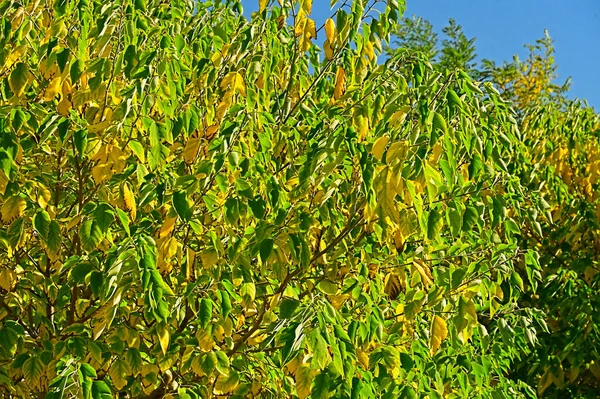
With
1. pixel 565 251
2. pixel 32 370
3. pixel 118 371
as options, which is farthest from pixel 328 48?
pixel 565 251

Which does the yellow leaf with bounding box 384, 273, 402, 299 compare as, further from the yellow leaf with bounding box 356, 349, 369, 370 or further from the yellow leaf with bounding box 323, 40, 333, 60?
the yellow leaf with bounding box 323, 40, 333, 60

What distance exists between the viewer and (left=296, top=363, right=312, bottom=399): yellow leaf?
2469 millimetres

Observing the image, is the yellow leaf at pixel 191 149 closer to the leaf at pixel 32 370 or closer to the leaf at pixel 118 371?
the leaf at pixel 118 371

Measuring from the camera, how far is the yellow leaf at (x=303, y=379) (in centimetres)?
247

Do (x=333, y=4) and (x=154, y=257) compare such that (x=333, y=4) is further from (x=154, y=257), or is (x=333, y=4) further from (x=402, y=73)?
(x=154, y=257)

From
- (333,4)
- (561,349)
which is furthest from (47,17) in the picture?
(561,349)

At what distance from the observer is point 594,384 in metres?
6.66

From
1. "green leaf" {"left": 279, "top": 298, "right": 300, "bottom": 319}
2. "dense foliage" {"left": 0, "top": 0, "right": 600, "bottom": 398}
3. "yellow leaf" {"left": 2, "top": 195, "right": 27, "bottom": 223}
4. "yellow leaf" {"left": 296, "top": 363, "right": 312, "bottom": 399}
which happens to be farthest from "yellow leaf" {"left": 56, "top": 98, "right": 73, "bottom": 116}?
"yellow leaf" {"left": 296, "top": 363, "right": 312, "bottom": 399}

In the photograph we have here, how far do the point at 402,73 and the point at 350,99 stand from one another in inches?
11.7

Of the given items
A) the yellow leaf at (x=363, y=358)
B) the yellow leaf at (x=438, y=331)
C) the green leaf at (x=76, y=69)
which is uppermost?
the green leaf at (x=76, y=69)

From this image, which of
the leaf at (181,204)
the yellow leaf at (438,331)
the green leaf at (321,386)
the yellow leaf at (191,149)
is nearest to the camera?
the green leaf at (321,386)

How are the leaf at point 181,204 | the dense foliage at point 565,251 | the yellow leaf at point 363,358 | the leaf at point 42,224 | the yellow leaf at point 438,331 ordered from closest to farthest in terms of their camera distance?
the leaf at point 181,204, the leaf at point 42,224, the yellow leaf at point 438,331, the yellow leaf at point 363,358, the dense foliage at point 565,251

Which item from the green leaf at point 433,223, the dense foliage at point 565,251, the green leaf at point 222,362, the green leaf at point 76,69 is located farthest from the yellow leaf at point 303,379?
the dense foliage at point 565,251

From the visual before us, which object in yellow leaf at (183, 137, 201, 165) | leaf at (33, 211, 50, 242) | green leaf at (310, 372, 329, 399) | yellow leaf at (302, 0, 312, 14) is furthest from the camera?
yellow leaf at (302, 0, 312, 14)
